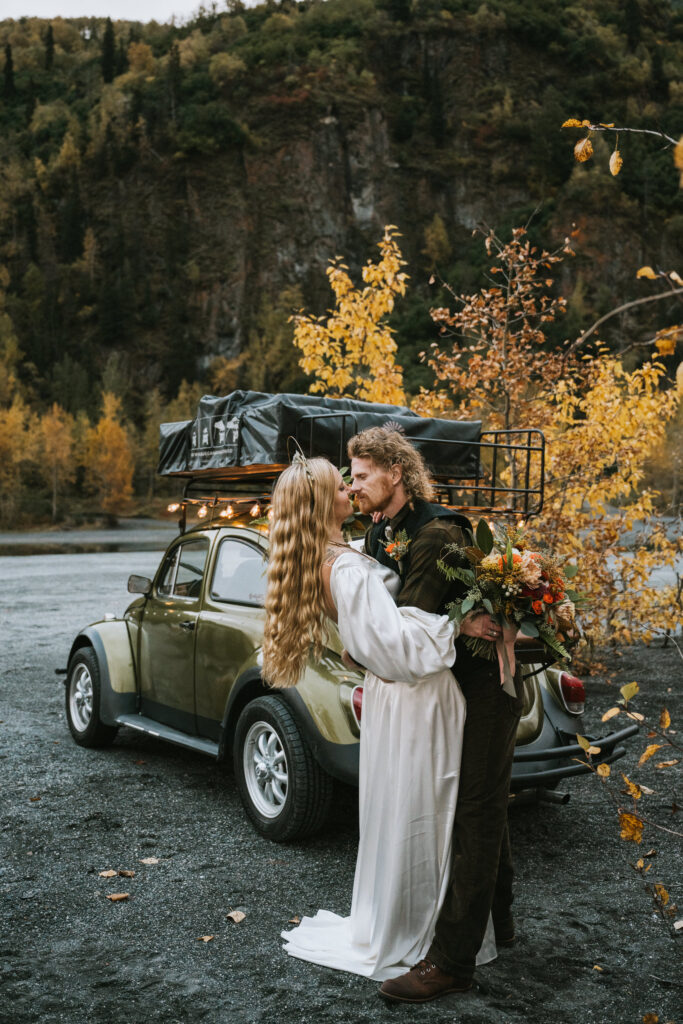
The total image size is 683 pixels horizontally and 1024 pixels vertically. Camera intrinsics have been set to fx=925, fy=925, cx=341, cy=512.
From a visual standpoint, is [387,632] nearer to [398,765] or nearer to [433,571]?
[433,571]

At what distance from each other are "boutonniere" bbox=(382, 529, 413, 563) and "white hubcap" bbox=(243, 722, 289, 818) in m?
1.91

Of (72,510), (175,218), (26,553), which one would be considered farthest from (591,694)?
(175,218)

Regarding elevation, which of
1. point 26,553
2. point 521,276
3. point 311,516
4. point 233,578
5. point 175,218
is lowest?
point 26,553

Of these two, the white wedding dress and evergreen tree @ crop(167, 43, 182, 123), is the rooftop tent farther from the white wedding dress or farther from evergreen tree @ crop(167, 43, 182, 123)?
evergreen tree @ crop(167, 43, 182, 123)

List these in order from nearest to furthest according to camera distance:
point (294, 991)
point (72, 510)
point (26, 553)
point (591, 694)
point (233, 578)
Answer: point (294, 991), point (233, 578), point (591, 694), point (26, 553), point (72, 510)

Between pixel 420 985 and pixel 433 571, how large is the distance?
1.48 m

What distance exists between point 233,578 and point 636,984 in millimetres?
3202

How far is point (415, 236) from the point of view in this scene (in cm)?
12538

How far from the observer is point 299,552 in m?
3.40

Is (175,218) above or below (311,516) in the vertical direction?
above

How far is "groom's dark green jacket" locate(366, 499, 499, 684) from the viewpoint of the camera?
3.33 metres

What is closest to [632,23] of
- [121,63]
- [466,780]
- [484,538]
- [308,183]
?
[308,183]

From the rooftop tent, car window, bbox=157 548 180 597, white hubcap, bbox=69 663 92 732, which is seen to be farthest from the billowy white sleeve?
white hubcap, bbox=69 663 92 732

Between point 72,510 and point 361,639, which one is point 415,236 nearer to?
point 72,510
